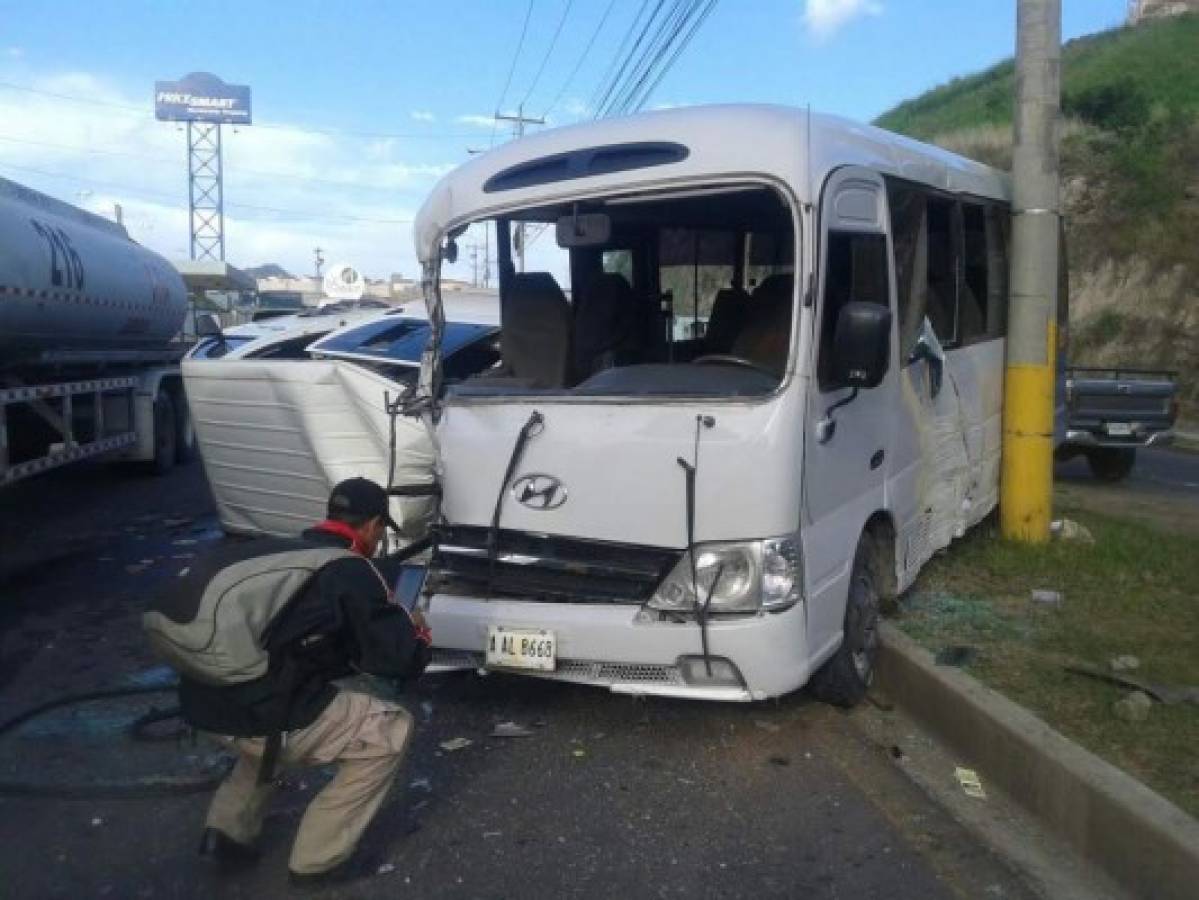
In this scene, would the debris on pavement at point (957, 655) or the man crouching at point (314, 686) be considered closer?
the man crouching at point (314, 686)

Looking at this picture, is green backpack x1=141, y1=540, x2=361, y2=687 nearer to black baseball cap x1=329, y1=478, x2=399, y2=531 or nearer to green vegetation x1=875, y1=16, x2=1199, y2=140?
black baseball cap x1=329, y1=478, x2=399, y2=531

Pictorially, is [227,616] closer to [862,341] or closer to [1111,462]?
[862,341]

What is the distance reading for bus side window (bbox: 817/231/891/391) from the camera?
16.3 ft

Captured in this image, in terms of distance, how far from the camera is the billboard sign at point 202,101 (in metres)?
81.2

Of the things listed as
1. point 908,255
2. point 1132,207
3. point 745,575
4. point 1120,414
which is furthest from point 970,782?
point 1132,207

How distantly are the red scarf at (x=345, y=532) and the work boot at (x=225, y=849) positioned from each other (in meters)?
1.02

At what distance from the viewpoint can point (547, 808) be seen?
4.48 meters

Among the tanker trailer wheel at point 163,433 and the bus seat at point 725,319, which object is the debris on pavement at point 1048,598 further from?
the tanker trailer wheel at point 163,433

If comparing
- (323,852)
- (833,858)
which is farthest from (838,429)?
(323,852)

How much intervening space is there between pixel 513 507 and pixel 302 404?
8.87 feet

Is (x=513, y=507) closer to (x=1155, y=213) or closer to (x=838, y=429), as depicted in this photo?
(x=838, y=429)

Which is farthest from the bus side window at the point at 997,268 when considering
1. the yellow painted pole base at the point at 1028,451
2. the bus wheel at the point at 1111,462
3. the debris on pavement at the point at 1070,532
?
the bus wheel at the point at 1111,462

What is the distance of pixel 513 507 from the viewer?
16.4ft

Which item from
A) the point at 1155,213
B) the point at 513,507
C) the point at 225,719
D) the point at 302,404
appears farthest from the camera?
the point at 1155,213
